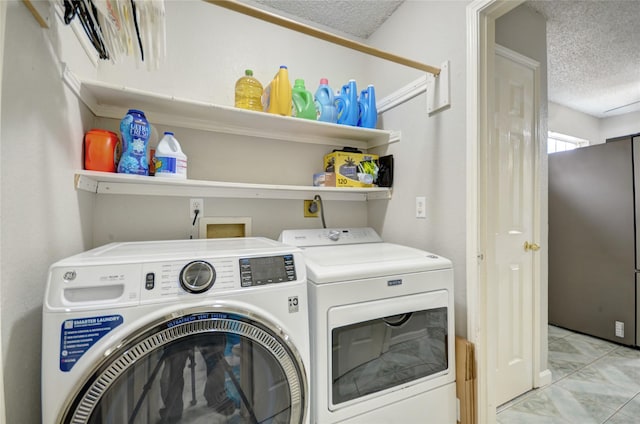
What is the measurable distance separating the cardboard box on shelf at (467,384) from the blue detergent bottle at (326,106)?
139 centimetres

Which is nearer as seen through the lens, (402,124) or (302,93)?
(302,93)

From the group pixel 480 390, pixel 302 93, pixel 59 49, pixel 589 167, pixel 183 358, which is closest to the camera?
pixel 183 358

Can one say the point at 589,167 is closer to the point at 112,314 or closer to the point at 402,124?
the point at 402,124

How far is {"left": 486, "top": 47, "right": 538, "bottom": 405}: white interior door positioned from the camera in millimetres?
1709

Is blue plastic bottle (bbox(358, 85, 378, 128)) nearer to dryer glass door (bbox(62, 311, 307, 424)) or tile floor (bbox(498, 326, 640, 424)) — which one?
dryer glass door (bbox(62, 311, 307, 424))

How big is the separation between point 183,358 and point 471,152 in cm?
141

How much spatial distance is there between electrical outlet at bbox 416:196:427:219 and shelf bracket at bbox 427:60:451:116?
469 mm

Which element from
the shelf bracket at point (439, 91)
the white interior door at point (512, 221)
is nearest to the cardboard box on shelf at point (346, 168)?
the shelf bracket at point (439, 91)

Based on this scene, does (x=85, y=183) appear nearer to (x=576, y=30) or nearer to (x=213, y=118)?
(x=213, y=118)

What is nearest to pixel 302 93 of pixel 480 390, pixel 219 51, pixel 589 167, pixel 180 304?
pixel 219 51

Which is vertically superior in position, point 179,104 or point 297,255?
point 179,104

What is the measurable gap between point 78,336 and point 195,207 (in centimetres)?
95

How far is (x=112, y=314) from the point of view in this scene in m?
0.76

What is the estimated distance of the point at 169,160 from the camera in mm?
1304
